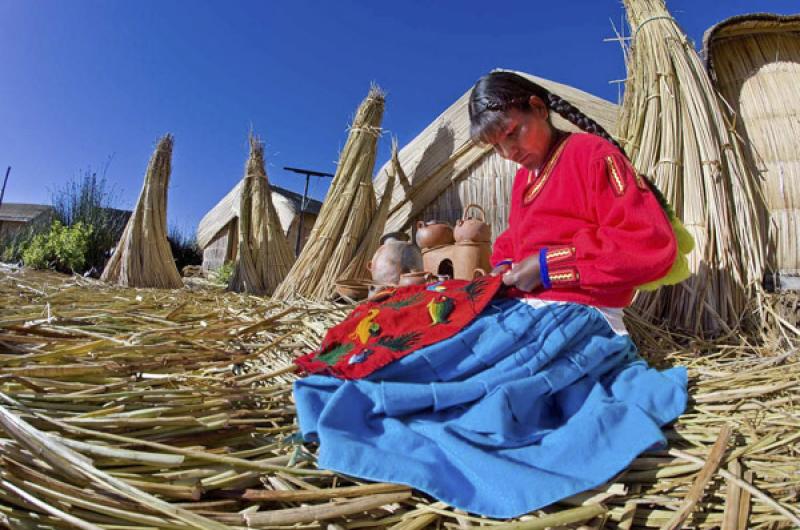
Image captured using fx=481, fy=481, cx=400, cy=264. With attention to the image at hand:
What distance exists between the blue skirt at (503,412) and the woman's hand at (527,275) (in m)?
0.07

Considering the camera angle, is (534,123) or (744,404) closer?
(744,404)

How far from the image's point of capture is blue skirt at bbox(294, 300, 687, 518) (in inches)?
32.3

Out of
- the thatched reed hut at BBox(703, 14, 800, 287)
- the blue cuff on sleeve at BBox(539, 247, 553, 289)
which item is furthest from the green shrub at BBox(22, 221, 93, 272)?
the thatched reed hut at BBox(703, 14, 800, 287)

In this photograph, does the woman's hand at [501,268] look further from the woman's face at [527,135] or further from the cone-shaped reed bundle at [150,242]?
the cone-shaped reed bundle at [150,242]

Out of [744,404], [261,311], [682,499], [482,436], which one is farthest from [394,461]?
[261,311]

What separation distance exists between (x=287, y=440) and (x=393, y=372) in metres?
0.26

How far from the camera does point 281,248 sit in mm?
5020

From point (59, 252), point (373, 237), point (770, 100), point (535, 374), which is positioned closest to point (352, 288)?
point (373, 237)

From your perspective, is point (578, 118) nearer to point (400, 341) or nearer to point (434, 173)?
point (400, 341)

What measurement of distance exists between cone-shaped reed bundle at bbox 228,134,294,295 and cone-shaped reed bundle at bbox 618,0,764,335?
11.5ft

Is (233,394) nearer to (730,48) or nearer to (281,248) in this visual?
(730,48)

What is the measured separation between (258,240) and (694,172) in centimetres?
396

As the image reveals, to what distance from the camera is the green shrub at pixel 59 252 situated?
5.52m

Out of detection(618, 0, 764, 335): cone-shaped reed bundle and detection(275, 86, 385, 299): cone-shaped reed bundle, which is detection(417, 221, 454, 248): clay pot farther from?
detection(618, 0, 764, 335): cone-shaped reed bundle
